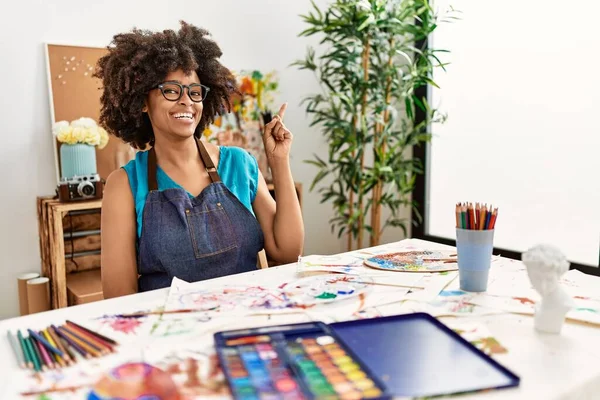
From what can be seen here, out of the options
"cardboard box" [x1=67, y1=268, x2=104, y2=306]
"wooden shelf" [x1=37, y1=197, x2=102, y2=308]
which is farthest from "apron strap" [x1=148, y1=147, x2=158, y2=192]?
"cardboard box" [x1=67, y1=268, x2=104, y2=306]

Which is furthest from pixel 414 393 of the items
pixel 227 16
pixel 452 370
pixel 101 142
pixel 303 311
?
pixel 227 16

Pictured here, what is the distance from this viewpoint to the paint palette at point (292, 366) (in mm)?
711

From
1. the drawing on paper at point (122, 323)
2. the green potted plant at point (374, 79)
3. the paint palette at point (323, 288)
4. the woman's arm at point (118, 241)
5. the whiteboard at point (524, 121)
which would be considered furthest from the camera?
the green potted plant at point (374, 79)

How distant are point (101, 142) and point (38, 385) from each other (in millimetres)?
2148

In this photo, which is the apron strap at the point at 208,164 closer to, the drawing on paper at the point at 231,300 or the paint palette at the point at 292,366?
the drawing on paper at the point at 231,300

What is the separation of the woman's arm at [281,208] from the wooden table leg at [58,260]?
4.01 ft

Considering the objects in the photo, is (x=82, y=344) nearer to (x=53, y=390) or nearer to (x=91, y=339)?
(x=91, y=339)

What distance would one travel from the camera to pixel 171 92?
1.62 metres

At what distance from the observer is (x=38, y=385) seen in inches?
30.5

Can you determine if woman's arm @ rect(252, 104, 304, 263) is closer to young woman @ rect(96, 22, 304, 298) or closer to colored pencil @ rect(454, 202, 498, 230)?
young woman @ rect(96, 22, 304, 298)

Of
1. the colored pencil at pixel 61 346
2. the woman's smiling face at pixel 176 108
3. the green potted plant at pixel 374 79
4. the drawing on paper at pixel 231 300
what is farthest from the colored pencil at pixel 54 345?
the green potted plant at pixel 374 79

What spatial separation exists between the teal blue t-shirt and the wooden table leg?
102cm

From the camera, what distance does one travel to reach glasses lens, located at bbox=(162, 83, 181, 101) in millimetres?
1610

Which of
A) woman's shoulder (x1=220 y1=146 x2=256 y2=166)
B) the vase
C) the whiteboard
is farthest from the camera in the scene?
the whiteboard
